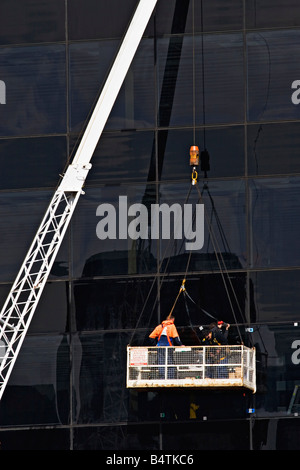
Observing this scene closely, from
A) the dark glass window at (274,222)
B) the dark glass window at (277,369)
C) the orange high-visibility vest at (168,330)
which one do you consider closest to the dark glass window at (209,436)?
the dark glass window at (277,369)

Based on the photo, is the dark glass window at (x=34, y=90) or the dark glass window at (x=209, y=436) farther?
the dark glass window at (x=34, y=90)

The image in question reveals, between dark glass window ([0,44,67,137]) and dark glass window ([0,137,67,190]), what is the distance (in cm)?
34

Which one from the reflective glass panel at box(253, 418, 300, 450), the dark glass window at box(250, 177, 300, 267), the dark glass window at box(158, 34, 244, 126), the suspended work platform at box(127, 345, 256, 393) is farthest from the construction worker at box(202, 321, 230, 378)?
the dark glass window at box(158, 34, 244, 126)

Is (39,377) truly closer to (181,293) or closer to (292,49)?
(181,293)

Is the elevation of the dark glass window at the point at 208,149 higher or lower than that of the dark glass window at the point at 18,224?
higher

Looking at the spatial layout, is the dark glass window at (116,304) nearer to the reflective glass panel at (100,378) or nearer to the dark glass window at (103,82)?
the reflective glass panel at (100,378)

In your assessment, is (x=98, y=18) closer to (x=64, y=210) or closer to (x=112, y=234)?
(x=64, y=210)

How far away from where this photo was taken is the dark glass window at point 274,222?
51094 millimetres

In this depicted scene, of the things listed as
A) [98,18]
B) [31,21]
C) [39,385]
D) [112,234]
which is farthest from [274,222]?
[31,21]

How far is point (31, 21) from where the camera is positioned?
5359cm

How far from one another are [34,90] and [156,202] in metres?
5.78

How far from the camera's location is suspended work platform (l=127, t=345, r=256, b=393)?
48.5 metres

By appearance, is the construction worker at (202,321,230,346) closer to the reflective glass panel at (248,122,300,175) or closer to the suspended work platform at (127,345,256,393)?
the suspended work platform at (127,345,256,393)

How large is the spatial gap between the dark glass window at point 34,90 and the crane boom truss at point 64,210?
77.1 inches
